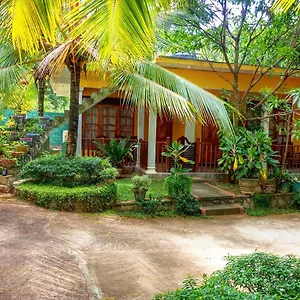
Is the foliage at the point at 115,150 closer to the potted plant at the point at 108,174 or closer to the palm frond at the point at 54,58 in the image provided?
the potted plant at the point at 108,174

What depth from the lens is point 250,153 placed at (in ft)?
26.6

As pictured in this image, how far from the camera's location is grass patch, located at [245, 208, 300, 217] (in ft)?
25.5

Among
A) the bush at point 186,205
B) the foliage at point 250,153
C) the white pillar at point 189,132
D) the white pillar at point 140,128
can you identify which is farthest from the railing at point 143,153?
the bush at point 186,205

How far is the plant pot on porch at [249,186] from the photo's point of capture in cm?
830

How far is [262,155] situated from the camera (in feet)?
26.9

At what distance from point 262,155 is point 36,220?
5320mm

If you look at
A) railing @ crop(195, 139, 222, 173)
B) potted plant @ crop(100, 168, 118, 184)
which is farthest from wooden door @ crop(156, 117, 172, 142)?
potted plant @ crop(100, 168, 118, 184)

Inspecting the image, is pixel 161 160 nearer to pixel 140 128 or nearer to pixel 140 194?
pixel 140 128

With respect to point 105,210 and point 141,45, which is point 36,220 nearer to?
point 105,210

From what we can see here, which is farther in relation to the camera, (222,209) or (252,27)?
(252,27)

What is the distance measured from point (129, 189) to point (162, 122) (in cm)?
499

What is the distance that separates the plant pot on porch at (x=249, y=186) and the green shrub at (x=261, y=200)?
0.14 metres

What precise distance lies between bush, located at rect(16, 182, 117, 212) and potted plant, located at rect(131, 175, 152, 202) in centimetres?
49

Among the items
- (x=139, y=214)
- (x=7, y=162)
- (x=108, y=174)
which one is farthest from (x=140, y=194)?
(x=7, y=162)
